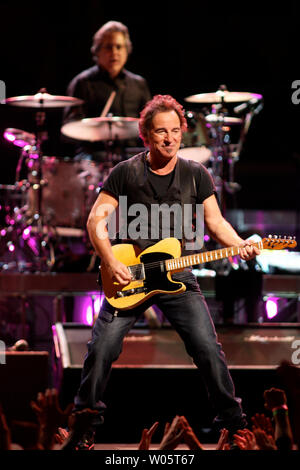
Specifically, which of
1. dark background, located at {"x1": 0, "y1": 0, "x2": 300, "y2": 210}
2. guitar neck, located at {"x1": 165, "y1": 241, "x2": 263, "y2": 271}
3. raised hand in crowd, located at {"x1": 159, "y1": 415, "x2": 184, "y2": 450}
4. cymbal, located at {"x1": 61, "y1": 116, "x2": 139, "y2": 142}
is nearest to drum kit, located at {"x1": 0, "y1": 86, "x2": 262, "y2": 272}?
cymbal, located at {"x1": 61, "y1": 116, "x2": 139, "y2": 142}

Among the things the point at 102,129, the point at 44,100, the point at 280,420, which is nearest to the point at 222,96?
the point at 102,129

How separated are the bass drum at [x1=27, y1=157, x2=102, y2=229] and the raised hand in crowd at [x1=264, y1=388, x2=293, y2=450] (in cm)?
542

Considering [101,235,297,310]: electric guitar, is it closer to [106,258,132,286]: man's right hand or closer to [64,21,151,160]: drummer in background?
[106,258,132,286]: man's right hand

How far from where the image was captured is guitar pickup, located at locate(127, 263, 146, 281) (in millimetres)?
3723

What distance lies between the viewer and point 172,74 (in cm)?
1026

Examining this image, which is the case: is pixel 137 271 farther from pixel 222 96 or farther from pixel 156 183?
pixel 222 96

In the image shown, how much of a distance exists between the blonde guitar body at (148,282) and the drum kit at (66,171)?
10.4 feet

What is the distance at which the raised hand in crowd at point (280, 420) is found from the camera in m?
2.37

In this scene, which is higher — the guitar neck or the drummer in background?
the drummer in background

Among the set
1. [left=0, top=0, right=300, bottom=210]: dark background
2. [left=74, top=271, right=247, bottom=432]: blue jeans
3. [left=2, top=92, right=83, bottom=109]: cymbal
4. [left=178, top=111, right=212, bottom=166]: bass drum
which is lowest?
[left=74, top=271, right=247, bottom=432]: blue jeans

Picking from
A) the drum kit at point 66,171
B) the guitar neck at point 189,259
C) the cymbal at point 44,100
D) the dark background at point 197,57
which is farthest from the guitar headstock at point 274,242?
the dark background at point 197,57

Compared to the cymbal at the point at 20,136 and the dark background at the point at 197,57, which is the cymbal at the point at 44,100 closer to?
the cymbal at the point at 20,136

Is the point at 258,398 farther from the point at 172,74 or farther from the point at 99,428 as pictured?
the point at 172,74
